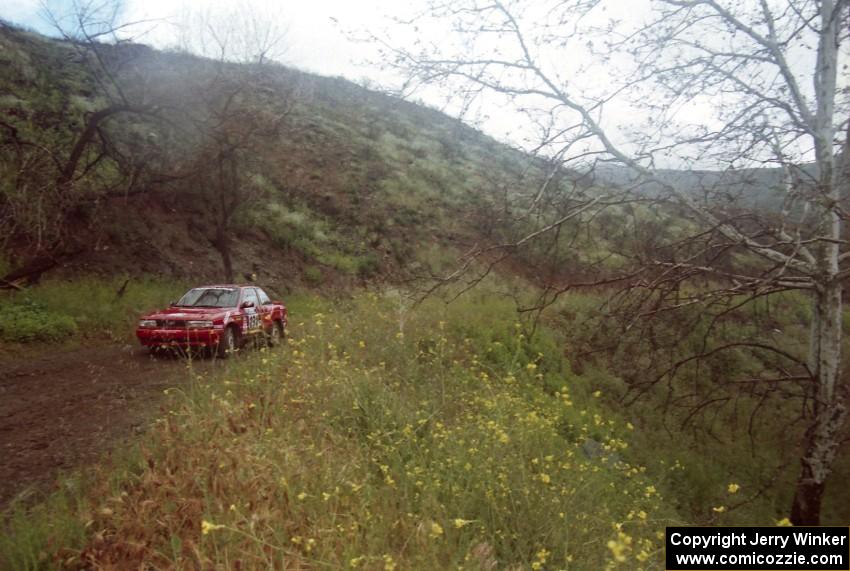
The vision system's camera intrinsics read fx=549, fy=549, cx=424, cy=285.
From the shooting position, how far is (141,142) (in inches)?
781

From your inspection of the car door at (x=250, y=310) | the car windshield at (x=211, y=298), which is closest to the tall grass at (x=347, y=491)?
the car door at (x=250, y=310)

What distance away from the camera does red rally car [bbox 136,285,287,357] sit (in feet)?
32.2

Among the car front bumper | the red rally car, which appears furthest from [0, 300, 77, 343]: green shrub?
the car front bumper

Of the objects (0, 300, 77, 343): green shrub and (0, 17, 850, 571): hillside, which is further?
(0, 300, 77, 343): green shrub

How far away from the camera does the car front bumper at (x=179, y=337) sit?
9789 millimetres

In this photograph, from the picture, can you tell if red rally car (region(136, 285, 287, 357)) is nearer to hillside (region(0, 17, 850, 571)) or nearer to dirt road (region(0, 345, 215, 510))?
hillside (region(0, 17, 850, 571))

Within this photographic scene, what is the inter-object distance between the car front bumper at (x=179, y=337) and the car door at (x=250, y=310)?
59 centimetres

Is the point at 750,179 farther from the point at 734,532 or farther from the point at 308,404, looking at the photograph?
the point at 308,404

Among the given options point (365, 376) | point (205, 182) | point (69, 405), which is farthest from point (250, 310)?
point (205, 182)

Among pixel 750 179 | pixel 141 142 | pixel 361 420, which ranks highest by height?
pixel 141 142

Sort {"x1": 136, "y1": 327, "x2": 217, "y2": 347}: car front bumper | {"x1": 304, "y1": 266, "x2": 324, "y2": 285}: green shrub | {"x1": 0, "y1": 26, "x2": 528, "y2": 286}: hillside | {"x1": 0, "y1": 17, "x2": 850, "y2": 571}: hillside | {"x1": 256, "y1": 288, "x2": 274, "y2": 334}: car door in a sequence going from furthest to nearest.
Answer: {"x1": 304, "y1": 266, "x2": 324, "y2": 285}: green shrub → {"x1": 0, "y1": 26, "x2": 528, "y2": 286}: hillside → {"x1": 256, "y1": 288, "x2": 274, "y2": 334}: car door → {"x1": 136, "y1": 327, "x2": 217, "y2": 347}: car front bumper → {"x1": 0, "y1": 17, "x2": 850, "y2": 571}: hillside

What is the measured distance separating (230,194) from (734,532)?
1986cm

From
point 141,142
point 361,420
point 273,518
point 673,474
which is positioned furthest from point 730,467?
point 141,142

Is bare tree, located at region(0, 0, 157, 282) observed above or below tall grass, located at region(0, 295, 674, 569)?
above
